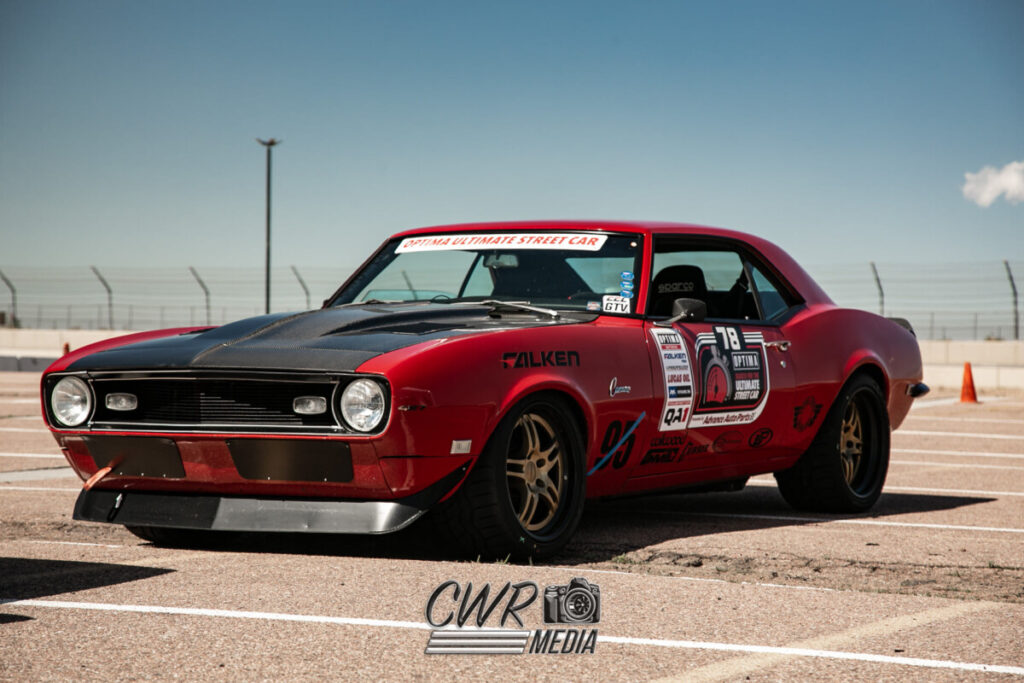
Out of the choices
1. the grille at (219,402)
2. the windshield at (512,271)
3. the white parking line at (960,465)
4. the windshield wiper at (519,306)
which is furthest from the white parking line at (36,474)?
the white parking line at (960,465)

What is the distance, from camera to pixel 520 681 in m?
3.38

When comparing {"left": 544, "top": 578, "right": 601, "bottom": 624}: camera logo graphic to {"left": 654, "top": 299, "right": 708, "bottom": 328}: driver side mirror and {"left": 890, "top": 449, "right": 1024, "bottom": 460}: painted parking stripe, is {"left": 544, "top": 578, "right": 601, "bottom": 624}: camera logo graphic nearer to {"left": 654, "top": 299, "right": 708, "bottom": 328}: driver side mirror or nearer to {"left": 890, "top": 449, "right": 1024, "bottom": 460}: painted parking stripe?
{"left": 654, "top": 299, "right": 708, "bottom": 328}: driver side mirror

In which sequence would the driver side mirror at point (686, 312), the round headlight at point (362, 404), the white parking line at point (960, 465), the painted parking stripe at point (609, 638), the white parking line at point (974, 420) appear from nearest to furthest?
the painted parking stripe at point (609, 638) < the round headlight at point (362, 404) < the driver side mirror at point (686, 312) < the white parking line at point (960, 465) < the white parking line at point (974, 420)

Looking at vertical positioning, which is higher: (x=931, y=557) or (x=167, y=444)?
(x=167, y=444)

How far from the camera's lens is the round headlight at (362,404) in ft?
15.8

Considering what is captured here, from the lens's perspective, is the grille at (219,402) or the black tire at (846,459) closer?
the grille at (219,402)

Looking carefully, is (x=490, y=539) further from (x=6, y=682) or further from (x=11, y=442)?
(x=11, y=442)

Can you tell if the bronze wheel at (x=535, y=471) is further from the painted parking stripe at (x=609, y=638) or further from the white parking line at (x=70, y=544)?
the white parking line at (x=70, y=544)

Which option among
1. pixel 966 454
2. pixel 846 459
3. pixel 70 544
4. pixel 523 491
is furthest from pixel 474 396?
pixel 966 454

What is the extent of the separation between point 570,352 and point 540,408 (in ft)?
0.91

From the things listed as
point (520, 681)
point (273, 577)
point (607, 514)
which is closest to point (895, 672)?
point (520, 681)

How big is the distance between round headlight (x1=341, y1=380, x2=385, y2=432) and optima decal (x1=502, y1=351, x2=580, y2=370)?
1.78 ft

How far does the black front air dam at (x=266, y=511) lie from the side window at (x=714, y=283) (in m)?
2.02

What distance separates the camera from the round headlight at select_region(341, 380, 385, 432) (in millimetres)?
4816
